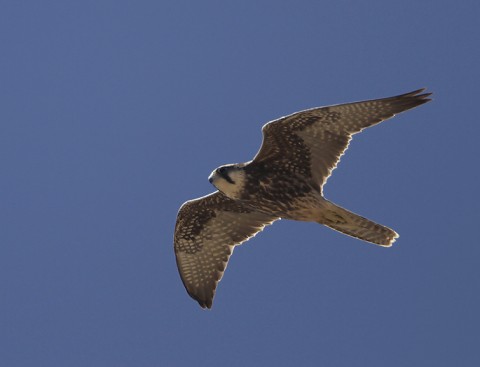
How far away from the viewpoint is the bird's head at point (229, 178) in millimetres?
11883

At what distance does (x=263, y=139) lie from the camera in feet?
38.5

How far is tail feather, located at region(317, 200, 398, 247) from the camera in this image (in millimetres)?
11656

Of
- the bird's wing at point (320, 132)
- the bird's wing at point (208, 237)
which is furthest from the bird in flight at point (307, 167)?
the bird's wing at point (208, 237)

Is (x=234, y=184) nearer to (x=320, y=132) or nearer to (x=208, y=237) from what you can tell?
(x=320, y=132)

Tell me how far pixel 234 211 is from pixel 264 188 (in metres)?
1.34

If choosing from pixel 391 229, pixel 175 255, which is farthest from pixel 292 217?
pixel 175 255

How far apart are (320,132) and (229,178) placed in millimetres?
1299

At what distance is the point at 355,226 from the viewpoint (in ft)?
38.9

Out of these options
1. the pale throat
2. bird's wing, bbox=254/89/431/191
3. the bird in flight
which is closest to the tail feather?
the bird in flight

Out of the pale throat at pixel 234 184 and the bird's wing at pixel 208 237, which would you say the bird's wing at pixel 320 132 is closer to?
the pale throat at pixel 234 184

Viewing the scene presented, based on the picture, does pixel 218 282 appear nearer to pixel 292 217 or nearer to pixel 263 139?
pixel 292 217

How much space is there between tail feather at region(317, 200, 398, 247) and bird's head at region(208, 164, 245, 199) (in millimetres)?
1130

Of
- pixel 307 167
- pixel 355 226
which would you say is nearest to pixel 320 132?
pixel 307 167

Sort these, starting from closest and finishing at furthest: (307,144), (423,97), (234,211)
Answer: (423,97)
(307,144)
(234,211)
